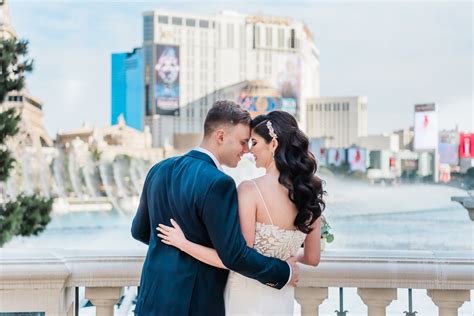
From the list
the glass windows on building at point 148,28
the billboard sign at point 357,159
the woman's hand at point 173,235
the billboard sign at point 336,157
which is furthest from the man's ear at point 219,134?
the glass windows on building at point 148,28

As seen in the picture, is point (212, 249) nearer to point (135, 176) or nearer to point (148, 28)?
point (135, 176)

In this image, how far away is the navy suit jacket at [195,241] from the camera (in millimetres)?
2176

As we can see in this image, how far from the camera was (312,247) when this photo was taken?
95.2 inches

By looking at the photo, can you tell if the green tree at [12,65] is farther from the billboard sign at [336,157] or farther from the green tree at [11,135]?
the billboard sign at [336,157]

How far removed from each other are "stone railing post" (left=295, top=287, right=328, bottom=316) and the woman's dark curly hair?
64 cm

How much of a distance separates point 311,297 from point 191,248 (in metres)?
0.80

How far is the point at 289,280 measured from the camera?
2.30m

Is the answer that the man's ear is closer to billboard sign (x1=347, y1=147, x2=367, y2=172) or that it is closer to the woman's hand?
the woman's hand

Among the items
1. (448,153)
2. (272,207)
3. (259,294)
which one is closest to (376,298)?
(259,294)

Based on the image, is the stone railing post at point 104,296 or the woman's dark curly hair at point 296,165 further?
the stone railing post at point 104,296

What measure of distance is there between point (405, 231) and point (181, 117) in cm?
6132

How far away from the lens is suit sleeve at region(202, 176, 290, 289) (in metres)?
2.17

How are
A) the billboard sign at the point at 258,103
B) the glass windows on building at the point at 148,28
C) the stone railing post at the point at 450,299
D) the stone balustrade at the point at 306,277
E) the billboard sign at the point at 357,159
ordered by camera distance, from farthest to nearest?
the glass windows on building at the point at 148,28 < the billboard sign at the point at 357,159 < the billboard sign at the point at 258,103 < the stone railing post at the point at 450,299 < the stone balustrade at the point at 306,277

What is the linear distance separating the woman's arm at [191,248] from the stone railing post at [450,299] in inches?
40.7
